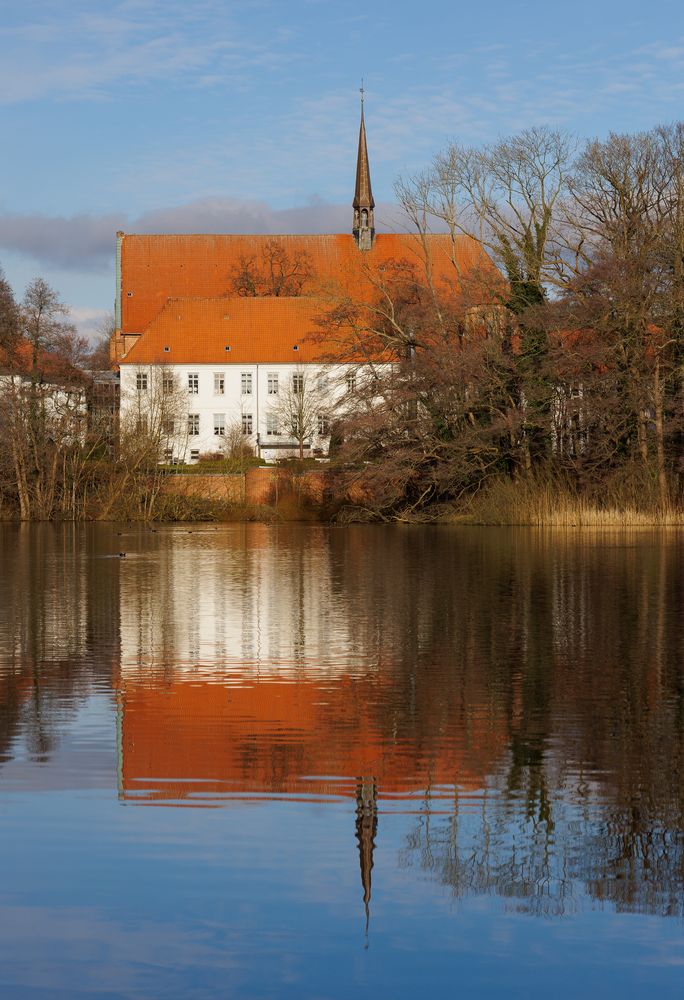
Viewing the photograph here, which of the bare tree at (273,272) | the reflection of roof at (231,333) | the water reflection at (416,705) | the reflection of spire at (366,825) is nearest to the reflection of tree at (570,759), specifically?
the water reflection at (416,705)

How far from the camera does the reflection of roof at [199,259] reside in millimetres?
91000

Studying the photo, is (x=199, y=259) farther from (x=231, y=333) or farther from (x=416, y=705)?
(x=416, y=705)

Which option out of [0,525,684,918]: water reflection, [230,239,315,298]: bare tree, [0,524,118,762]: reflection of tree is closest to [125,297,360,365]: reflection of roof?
[230,239,315,298]: bare tree

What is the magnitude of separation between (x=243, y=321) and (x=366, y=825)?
77.5 metres

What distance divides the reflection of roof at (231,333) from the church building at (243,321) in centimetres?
6

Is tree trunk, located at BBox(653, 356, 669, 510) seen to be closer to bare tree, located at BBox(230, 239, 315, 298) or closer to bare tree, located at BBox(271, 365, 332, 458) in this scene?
bare tree, located at BBox(271, 365, 332, 458)

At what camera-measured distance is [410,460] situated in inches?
1796

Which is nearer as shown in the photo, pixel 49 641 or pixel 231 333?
pixel 49 641

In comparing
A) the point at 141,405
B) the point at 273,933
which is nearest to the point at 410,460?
the point at 141,405

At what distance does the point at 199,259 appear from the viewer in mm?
92250

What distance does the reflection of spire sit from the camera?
20.2 ft

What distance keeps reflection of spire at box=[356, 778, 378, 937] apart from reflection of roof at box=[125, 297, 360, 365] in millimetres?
73691

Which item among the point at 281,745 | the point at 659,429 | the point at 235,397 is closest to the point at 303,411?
the point at 235,397

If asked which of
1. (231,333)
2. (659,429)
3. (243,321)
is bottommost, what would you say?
(659,429)
